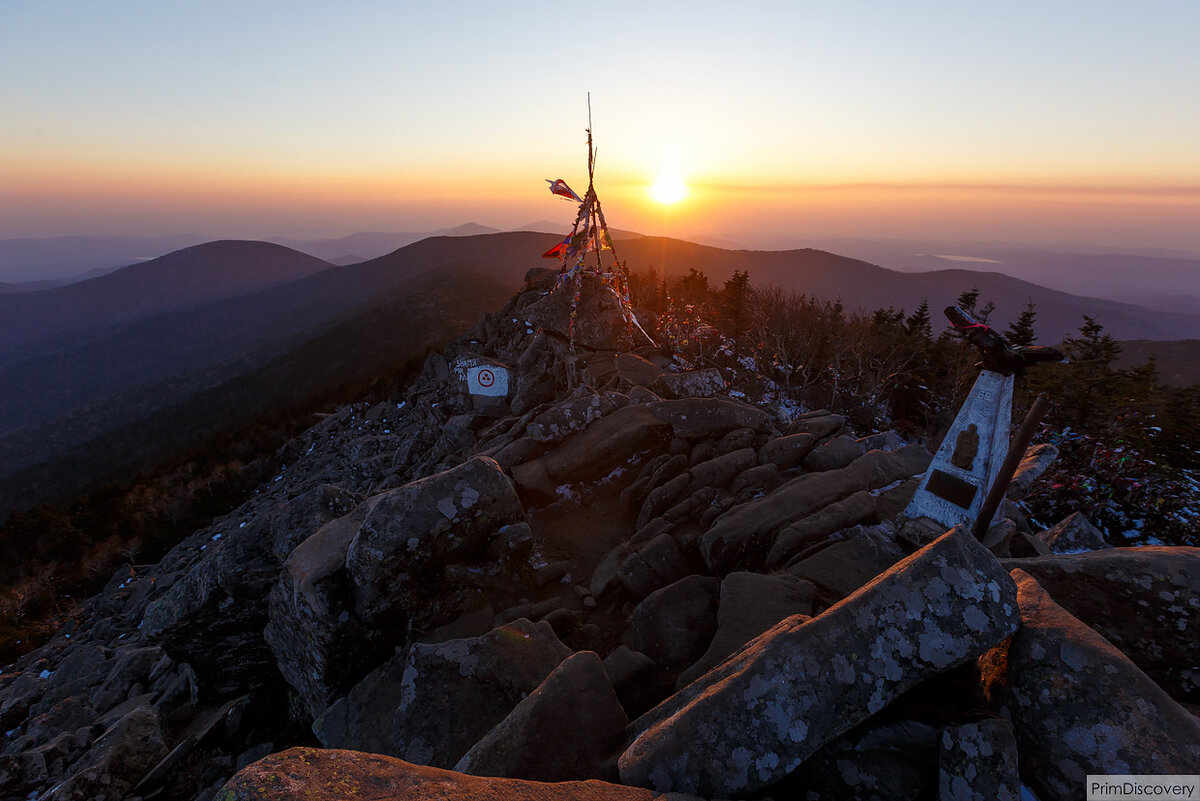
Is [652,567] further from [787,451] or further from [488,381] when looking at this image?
[488,381]

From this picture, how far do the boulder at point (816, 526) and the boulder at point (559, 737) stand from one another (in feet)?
12.8

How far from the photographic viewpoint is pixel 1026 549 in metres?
7.64

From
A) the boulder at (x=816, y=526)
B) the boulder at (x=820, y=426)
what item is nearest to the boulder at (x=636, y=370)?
the boulder at (x=820, y=426)

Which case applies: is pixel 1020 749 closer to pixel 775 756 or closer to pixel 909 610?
pixel 909 610

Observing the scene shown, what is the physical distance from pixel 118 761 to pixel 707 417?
11870 millimetres

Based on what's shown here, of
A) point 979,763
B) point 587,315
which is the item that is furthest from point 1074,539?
point 587,315

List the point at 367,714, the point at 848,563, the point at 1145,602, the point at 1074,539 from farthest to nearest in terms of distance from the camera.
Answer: the point at 1074,539 → the point at 848,563 → the point at 367,714 → the point at 1145,602

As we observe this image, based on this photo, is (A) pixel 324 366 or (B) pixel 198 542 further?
(A) pixel 324 366

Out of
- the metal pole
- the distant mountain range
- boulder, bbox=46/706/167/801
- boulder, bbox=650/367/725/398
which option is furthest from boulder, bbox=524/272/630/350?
the distant mountain range

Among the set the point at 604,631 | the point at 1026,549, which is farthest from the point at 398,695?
the point at 1026,549

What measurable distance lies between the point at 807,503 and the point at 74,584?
29292 millimetres

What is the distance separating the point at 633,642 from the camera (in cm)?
698

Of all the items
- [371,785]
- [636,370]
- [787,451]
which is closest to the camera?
[371,785]

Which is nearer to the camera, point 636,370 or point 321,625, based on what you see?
point 321,625
